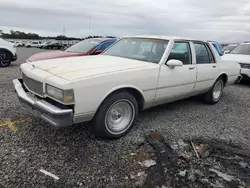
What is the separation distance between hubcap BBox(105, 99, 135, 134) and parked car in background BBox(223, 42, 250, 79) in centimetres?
661

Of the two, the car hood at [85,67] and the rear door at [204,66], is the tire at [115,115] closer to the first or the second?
the car hood at [85,67]

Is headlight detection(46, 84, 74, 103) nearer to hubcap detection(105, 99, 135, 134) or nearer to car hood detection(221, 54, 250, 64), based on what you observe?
hubcap detection(105, 99, 135, 134)

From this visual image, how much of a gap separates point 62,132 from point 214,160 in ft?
7.45

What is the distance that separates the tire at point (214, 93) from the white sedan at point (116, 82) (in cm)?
47

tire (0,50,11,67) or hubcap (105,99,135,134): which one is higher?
hubcap (105,99,135,134)

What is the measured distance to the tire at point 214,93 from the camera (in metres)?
5.55

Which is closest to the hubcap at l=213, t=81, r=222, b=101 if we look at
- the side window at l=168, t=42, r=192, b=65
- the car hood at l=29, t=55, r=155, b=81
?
the side window at l=168, t=42, r=192, b=65

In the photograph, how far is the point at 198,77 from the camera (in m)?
4.82

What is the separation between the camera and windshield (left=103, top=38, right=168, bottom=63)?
13.6ft

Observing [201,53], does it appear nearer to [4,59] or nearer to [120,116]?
[120,116]

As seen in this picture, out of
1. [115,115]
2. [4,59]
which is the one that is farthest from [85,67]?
[4,59]

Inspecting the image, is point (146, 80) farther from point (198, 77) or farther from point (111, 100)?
point (198, 77)

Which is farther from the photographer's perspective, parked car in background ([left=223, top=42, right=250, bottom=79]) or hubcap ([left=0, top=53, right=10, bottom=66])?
hubcap ([left=0, top=53, right=10, bottom=66])

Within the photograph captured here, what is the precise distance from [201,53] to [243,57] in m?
4.92
